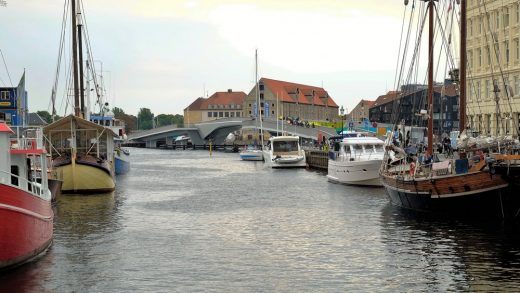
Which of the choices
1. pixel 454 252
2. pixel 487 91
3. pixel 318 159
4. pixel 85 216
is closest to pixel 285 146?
pixel 318 159

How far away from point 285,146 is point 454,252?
5953 centimetres

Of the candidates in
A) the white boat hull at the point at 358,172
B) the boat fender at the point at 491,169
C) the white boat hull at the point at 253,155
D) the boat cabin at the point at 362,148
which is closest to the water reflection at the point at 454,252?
the boat fender at the point at 491,169

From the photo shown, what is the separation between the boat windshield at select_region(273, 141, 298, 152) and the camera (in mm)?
83250

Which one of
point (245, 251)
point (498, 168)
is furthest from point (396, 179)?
point (245, 251)

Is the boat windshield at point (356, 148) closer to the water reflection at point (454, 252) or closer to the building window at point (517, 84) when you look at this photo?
the building window at point (517, 84)

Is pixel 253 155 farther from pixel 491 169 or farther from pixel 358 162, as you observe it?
pixel 491 169

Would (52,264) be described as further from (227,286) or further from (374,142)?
(374,142)

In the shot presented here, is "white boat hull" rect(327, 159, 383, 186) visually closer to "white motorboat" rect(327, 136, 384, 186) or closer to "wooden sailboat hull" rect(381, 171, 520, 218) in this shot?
"white motorboat" rect(327, 136, 384, 186)

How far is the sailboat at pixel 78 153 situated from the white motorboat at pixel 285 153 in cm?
3058

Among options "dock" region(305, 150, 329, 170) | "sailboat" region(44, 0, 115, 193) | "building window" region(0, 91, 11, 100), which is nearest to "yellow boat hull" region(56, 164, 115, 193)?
"sailboat" region(44, 0, 115, 193)

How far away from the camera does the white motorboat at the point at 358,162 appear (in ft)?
166

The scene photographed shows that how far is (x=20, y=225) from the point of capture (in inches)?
792

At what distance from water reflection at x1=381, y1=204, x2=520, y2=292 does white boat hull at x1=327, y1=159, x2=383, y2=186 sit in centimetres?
1739

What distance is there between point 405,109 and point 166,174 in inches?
3112
